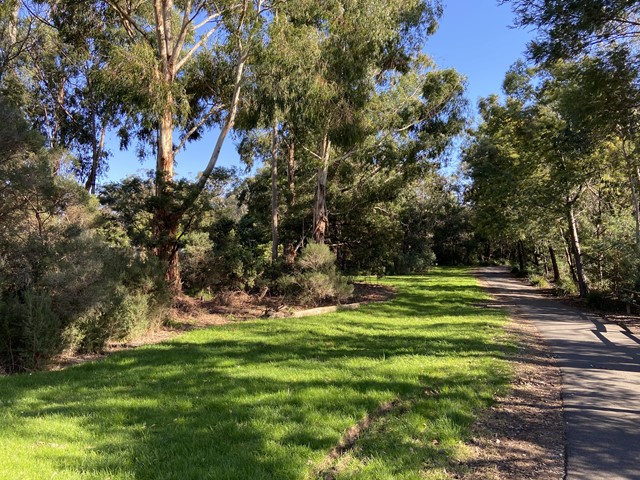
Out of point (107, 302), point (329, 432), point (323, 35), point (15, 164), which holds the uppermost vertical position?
point (323, 35)

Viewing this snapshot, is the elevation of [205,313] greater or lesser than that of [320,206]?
lesser

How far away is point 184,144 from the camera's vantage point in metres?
15.9

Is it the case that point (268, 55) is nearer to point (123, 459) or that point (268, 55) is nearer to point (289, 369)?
point (289, 369)

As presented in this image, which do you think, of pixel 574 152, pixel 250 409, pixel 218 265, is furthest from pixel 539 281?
pixel 250 409

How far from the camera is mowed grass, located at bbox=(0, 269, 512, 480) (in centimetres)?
381

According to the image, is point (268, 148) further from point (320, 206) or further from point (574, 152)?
point (574, 152)

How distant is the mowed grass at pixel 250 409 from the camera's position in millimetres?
3812

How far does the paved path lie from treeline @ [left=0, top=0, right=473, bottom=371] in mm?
7669

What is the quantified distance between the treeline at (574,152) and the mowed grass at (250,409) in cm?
518

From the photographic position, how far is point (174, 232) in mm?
12750

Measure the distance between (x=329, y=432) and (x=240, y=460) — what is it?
3.40 feet

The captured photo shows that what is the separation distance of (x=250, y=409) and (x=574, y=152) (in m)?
12.6

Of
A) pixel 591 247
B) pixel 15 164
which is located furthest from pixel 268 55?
pixel 591 247

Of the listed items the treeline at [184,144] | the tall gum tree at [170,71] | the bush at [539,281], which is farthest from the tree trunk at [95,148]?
the bush at [539,281]
